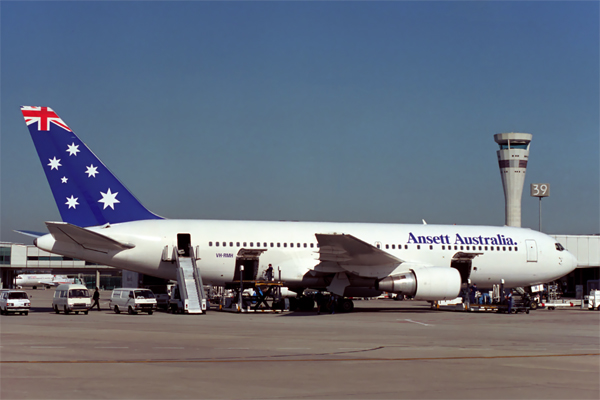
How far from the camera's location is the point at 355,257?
108ft

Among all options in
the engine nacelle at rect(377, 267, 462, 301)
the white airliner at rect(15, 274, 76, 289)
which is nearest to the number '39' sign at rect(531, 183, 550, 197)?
the engine nacelle at rect(377, 267, 462, 301)

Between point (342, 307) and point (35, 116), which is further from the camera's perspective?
point (342, 307)

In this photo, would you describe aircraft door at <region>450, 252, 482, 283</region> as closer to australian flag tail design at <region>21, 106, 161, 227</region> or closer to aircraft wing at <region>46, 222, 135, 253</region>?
aircraft wing at <region>46, 222, 135, 253</region>

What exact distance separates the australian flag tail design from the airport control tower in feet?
250

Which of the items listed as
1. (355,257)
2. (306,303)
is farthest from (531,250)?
(306,303)

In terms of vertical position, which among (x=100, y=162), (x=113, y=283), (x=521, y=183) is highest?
(x=521, y=183)

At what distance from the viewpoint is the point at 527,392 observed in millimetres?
10969

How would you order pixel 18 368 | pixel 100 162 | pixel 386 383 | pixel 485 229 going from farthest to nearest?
pixel 485 229
pixel 100 162
pixel 18 368
pixel 386 383

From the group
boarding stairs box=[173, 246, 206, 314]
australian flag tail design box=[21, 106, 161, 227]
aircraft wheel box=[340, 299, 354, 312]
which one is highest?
australian flag tail design box=[21, 106, 161, 227]

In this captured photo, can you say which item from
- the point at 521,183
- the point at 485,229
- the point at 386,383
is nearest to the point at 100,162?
the point at 485,229

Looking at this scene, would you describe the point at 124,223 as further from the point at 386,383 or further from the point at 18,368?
the point at 386,383

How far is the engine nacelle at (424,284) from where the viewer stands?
32.3m

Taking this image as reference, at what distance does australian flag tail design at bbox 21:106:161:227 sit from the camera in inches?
1260

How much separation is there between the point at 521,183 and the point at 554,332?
81409mm
